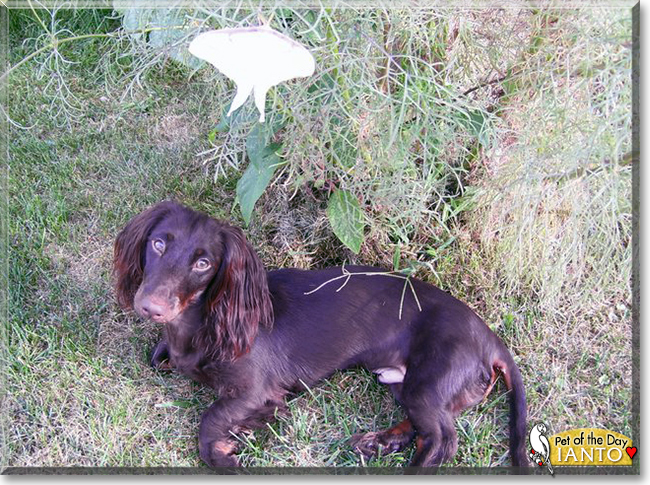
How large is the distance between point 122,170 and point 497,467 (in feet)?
6.57

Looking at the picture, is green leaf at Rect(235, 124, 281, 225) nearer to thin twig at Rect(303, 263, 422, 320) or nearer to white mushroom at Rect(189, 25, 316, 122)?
thin twig at Rect(303, 263, 422, 320)

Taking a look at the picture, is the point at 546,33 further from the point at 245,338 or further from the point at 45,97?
the point at 45,97

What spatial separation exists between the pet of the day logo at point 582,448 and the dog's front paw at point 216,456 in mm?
959

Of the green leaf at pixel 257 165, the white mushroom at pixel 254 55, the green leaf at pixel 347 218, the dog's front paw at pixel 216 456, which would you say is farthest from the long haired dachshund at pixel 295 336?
the white mushroom at pixel 254 55

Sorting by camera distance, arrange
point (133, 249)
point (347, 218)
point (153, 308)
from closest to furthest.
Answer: point (153, 308) → point (133, 249) → point (347, 218)

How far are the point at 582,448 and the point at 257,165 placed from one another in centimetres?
141

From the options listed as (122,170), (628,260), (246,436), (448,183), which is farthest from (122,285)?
(628,260)

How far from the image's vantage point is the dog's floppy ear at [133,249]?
2.06m

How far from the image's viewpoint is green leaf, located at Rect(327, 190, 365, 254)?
235 cm

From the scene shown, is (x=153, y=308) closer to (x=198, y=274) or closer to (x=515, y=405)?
(x=198, y=274)

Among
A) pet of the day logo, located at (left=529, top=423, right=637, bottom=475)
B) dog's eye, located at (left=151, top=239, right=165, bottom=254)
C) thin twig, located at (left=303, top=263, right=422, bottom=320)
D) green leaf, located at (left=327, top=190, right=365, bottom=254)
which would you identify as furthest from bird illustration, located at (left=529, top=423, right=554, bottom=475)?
dog's eye, located at (left=151, top=239, right=165, bottom=254)

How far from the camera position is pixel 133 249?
208cm

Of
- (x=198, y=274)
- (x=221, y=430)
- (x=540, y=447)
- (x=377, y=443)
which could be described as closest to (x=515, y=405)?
(x=540, y=447)

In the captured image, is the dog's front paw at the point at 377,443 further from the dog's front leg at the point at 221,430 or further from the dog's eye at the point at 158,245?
the dog's eye at the point at 158,245
